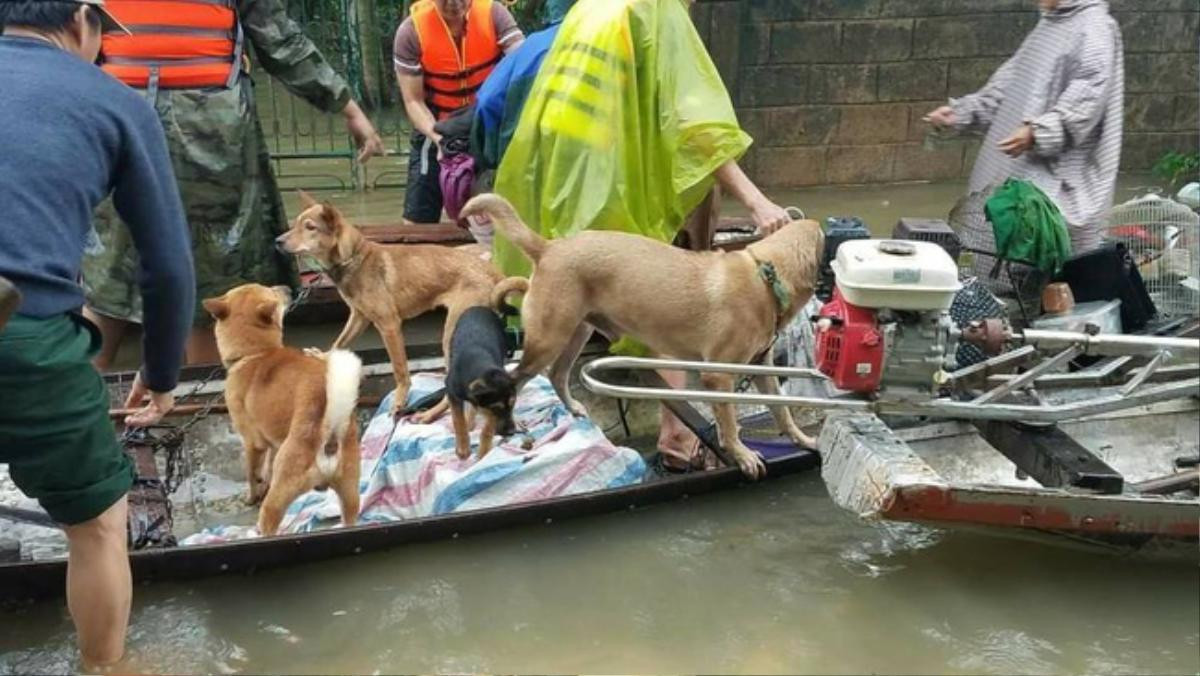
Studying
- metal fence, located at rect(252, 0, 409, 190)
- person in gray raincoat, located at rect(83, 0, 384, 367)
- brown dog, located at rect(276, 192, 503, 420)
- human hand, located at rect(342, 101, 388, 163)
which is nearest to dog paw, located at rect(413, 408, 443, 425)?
brown dog, located at rect(276, 192, 503, 420)

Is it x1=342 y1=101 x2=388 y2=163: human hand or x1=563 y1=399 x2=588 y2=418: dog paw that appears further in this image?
x1=342 y1=101 x2=388 y2=163: human hand

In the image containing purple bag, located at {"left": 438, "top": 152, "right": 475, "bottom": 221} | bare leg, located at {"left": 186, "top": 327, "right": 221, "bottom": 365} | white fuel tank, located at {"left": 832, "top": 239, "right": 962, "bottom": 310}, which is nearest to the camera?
white fuel tank, located at {"left": 832, "top": 239, "right": 962, "bottom": 310}

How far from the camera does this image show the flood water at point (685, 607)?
3.87 metres

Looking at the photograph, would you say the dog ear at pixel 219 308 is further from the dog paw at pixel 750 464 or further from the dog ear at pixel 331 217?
the dog paw at pixel 750 464

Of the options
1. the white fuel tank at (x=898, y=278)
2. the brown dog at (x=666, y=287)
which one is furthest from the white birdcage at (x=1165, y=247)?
the white fuel tank at (x=898, y=278)

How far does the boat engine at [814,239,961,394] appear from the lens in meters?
3.66

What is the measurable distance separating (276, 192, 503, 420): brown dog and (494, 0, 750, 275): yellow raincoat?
24.6 inches

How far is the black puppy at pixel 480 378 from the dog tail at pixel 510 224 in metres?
0.34

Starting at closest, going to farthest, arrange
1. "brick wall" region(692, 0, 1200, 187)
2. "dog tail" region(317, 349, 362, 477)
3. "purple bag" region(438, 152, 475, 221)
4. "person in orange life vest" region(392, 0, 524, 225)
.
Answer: "dog tail" region(317, 349, 362, 477) < "purple bag" region(438, 152, 475, 221) < "person in orange life vest" region(392, 0, 524, 225) < "brick wall" region(692, 0, 1200, 187)

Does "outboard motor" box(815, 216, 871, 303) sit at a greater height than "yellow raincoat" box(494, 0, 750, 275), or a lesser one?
lesser

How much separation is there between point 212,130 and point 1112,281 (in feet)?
13.3

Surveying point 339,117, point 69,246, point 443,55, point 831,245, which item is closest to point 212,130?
point 443,55

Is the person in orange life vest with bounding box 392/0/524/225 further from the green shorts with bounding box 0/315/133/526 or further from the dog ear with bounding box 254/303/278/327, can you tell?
the green shorts with bounding box 0/315/133/526

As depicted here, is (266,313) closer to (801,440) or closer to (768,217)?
(768,217)
